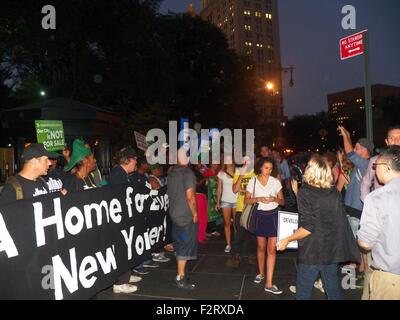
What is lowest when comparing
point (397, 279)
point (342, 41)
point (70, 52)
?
point (397, 279)

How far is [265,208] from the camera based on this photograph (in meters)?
5.25

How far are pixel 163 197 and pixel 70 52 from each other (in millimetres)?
17352

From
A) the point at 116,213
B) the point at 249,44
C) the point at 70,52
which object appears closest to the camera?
the point at 116,213

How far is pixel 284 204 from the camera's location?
5418 mm

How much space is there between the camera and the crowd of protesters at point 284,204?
279cm

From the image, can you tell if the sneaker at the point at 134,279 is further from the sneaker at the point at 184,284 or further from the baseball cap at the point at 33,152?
the baseball cap at the point at 33,152

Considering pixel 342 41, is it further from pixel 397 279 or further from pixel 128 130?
pixel 128 130

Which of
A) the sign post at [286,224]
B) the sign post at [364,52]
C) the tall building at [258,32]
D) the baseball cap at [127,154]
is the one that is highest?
the tall building at [258,32]

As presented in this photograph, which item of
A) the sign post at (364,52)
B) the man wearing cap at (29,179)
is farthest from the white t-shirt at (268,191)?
the man wearing cap at (29,179)

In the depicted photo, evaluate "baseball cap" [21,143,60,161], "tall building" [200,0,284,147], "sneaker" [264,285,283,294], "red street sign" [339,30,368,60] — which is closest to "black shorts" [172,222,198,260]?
"sneaker" [264,285,283,294]

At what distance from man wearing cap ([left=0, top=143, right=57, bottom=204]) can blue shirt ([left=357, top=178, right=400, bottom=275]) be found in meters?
3.22

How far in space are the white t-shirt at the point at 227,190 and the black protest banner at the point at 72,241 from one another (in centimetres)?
206

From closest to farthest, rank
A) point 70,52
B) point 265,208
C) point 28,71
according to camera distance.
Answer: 1. point 265,208
2. point 70,52
3. point 28,71
